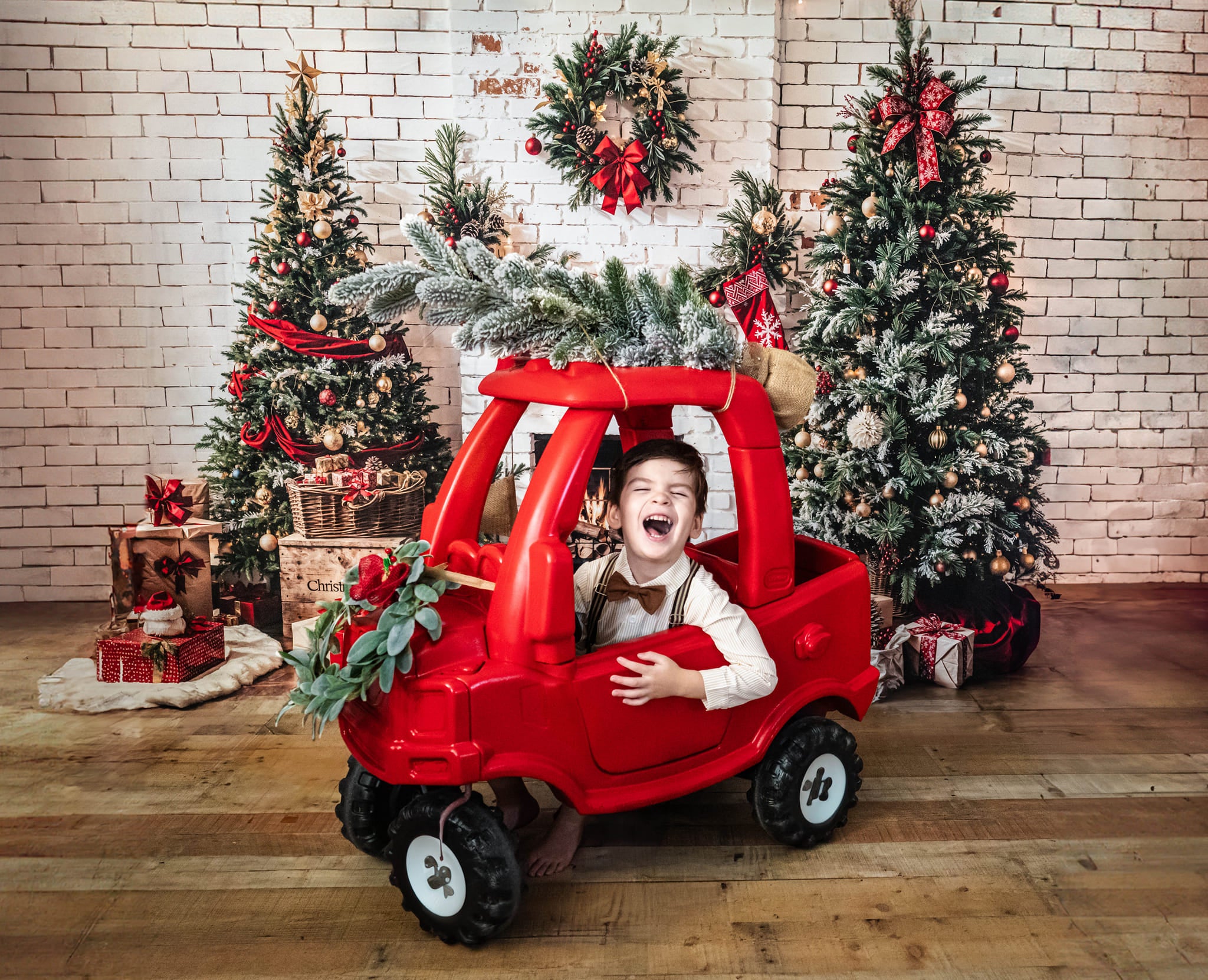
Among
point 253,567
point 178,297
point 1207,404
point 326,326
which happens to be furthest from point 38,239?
point 1207,404

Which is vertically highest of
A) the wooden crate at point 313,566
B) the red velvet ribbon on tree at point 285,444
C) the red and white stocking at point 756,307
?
the red and white stocking at point 756,307

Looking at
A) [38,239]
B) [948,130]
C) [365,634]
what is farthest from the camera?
[38,239]

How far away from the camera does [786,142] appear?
4324 mm

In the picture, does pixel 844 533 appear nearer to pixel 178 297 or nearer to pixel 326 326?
pixel 326 326

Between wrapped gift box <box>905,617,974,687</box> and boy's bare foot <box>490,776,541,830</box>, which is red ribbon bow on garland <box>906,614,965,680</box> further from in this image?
boy's bare foot <box>490,776,541,830</box>

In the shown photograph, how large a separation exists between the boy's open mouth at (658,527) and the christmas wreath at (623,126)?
233 cm

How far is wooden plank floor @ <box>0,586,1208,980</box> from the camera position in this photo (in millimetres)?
1855

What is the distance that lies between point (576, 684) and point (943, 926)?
3.11 ft

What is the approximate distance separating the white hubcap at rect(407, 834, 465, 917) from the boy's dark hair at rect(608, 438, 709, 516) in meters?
0.84

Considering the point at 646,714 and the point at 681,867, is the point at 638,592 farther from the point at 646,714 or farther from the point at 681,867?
the point at 681,867

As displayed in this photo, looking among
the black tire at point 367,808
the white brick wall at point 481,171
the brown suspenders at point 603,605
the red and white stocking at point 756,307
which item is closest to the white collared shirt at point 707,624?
the brown suspenders at point 603,605

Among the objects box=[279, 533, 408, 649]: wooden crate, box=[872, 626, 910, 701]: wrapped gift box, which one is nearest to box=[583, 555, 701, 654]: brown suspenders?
box=[872, 626, 910, 701]: wrapped gift box

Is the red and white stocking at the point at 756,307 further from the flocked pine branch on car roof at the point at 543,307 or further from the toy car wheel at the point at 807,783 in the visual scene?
the toy car wheel at the point at 807,783

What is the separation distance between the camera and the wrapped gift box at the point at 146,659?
3.28 metres
